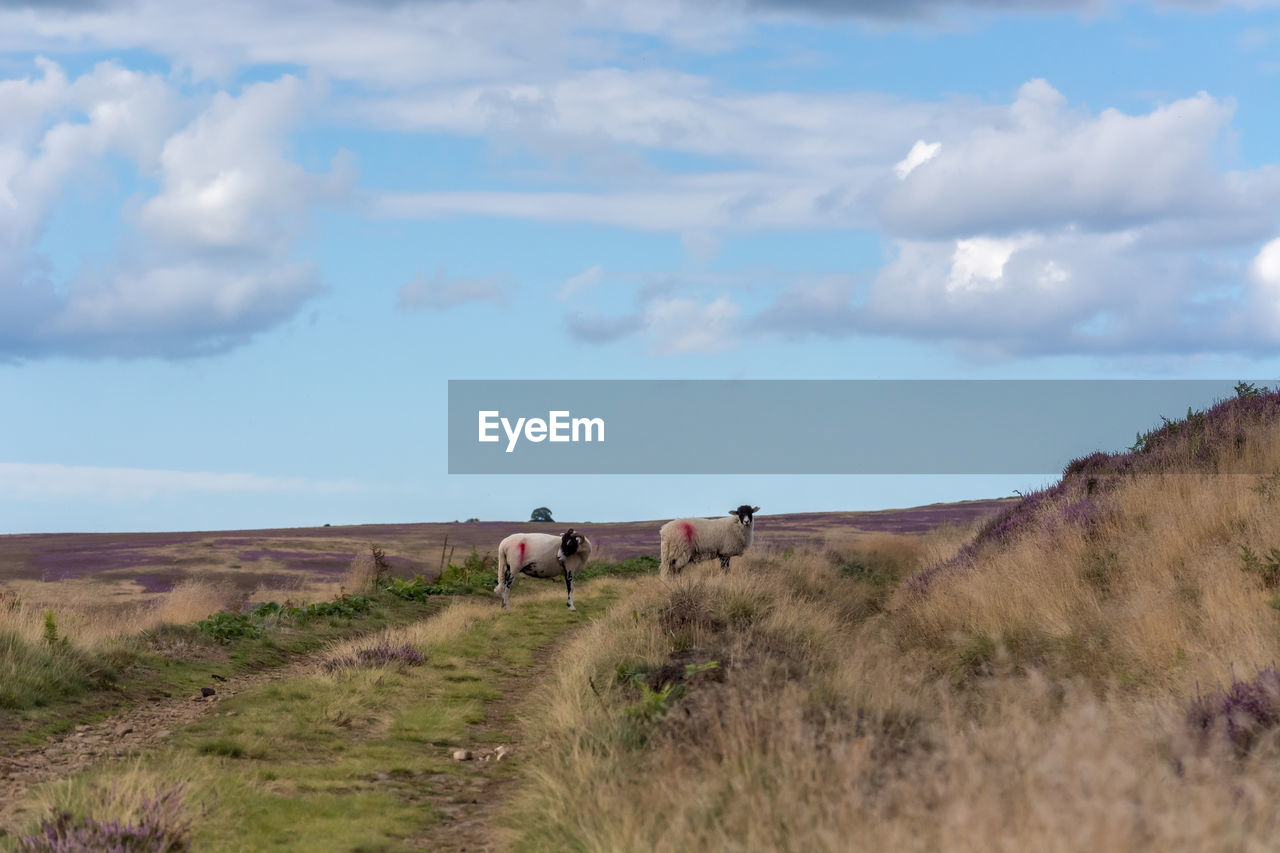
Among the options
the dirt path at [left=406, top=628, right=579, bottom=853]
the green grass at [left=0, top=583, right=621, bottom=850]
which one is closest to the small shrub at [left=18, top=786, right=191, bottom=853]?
the green grass at [left=0, top=583, right=621, bottom=850]

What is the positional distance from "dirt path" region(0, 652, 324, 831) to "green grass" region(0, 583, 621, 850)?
0.30m

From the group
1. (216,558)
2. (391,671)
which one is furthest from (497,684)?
(216,558)

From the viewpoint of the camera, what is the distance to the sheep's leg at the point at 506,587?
23.2 metres

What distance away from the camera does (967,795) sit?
16.6 ft

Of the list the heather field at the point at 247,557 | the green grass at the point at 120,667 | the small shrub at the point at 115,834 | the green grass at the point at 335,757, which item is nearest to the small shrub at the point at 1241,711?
the green grass at the point at 335,757

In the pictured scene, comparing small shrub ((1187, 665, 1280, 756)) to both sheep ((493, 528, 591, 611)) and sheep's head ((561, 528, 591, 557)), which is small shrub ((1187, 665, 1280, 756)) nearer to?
sheep's head ((561, 528, 591, 557))

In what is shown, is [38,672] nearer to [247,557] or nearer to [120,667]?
[120,667]

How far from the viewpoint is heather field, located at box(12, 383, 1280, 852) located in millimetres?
5637

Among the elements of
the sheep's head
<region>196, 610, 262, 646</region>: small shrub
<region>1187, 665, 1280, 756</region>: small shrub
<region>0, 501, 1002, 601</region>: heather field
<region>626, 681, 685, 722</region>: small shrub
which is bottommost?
<region>0, 501, 1002, 601</region>: heather field

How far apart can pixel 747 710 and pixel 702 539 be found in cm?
1804

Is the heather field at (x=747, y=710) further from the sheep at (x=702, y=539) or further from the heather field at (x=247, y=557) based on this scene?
the heather field at (x=247, y=557)

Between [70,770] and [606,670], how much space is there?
17.2 feet

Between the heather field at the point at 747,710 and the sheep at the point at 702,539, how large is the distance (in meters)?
4.70

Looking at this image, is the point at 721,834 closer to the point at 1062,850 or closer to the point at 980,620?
the point at 1062,850
